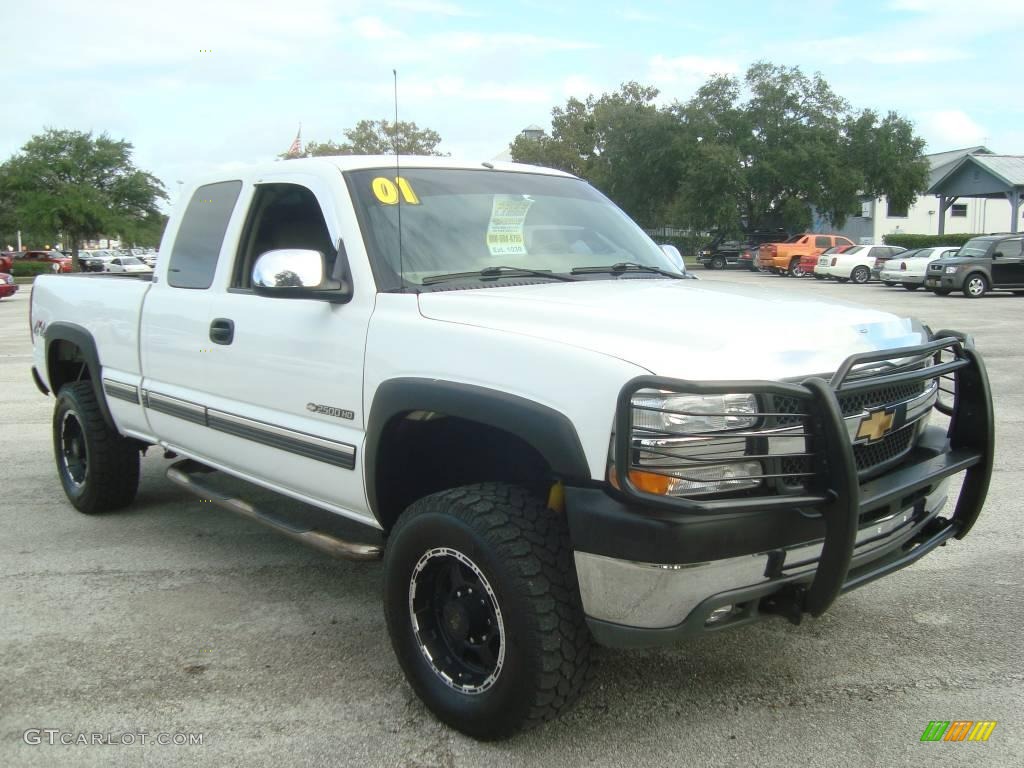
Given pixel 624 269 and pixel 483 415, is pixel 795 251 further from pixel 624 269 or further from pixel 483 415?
pixel 483 415

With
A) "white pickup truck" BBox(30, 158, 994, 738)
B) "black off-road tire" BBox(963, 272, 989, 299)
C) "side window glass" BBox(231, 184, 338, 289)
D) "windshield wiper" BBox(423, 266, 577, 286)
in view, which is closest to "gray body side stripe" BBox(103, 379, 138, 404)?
"white pickup truck" BBox(30, 158, 994, 738)

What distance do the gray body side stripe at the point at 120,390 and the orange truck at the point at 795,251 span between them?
3672 cm

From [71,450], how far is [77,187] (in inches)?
1708

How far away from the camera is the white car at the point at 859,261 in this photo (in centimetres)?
3434

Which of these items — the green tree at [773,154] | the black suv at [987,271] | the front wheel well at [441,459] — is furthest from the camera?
the green tree at [773,154]

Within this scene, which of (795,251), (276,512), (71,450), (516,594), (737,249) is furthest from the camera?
(737,249)

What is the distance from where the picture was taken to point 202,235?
15.2 ft

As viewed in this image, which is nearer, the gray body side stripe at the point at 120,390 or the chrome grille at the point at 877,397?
the chrome grille at the point at 877,397

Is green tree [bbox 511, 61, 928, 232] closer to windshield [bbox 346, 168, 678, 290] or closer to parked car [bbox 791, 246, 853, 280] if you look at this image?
parked car [bbox 791, 246, 853, 280]

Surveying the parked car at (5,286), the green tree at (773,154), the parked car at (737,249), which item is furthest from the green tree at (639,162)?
the parked car at (5,286)

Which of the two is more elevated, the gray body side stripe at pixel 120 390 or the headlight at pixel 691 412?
the headlight at pixel 691 412

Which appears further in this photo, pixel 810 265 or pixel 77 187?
pixel 77 187

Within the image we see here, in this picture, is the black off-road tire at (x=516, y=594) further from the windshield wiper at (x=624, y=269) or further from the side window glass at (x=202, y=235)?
the side window glass at (x=202, y=235)

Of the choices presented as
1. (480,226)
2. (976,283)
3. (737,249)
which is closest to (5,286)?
(976,283)
